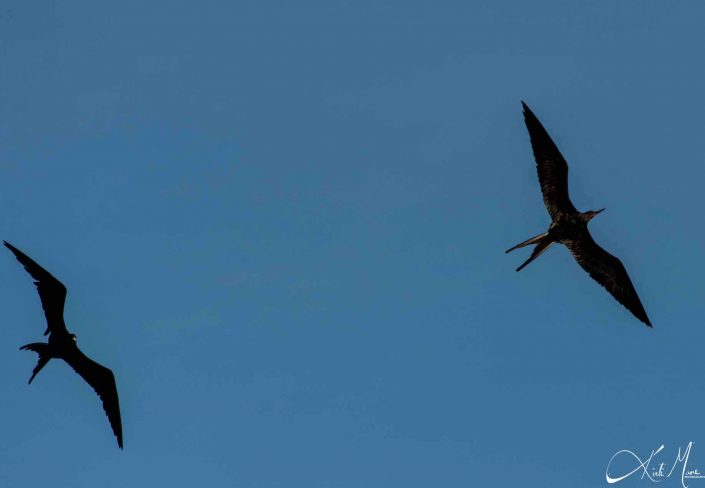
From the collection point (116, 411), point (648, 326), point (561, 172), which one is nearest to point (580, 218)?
point (561, 172)

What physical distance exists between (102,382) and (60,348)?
5.21ft

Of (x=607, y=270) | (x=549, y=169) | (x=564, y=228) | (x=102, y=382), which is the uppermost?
(x=549, y=169)

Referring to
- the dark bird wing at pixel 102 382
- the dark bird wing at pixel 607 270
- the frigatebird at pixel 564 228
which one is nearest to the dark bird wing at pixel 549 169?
the frigatebird at pixel 564 228

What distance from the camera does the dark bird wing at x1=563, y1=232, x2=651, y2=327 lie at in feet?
102

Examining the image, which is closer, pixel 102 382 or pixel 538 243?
pixel 538 243

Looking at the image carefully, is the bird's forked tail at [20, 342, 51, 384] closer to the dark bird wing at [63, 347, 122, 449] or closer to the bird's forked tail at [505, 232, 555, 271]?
the dark bird wing at [63, 347, 122, 449]

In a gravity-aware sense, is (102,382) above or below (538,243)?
above

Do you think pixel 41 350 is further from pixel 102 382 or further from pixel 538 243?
pixel 538 243

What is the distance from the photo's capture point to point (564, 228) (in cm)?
3050

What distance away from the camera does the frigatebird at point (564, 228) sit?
30.1 m

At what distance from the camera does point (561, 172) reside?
30141 millimetres

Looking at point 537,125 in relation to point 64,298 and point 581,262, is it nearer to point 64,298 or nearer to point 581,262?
point 581,262

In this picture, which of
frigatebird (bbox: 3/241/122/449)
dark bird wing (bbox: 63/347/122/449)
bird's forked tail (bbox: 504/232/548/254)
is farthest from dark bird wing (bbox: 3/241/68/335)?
bird's forked tail (bbox: 504/232/548/254)

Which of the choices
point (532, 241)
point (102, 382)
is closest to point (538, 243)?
point (532, 241)
